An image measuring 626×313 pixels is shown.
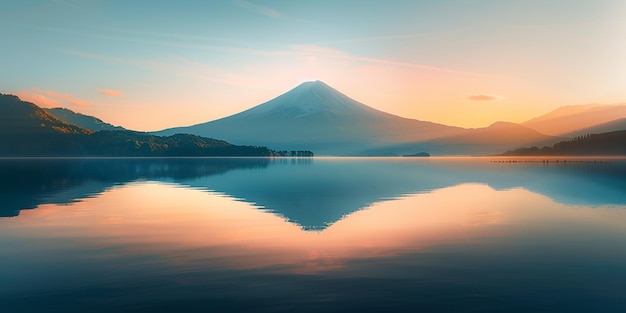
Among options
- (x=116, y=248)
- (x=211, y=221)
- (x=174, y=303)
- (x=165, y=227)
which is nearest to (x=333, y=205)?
(x=211, y=221)

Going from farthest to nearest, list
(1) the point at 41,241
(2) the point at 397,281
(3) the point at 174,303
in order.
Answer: (1) the point at 41,241, (2) the point at 397,281, (3) the point at 174,303

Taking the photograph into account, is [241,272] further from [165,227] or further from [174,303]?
[165,227]

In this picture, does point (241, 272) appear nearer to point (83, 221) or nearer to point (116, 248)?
point (116, 248)

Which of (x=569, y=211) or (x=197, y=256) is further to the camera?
(x=569, y=211)

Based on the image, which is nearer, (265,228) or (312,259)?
(312,259)

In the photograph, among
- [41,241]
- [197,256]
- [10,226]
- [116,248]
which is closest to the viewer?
[197,256]

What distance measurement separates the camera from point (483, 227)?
31.3 metres

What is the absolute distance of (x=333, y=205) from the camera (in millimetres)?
43750

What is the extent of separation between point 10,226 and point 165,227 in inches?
389

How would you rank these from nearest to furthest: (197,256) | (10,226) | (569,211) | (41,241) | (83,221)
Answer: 1. (197,256)
2. (41,241)
3. (10,226)
4. (83,221)
5. (569,211)

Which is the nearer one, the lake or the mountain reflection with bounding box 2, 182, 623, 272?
the lake

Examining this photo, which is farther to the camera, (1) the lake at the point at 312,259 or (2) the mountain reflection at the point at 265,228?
(2) the mountain reflection at the point at 265,228

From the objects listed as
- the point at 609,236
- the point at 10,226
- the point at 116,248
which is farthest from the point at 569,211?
the point at 10,226

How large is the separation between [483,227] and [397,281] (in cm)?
1590
